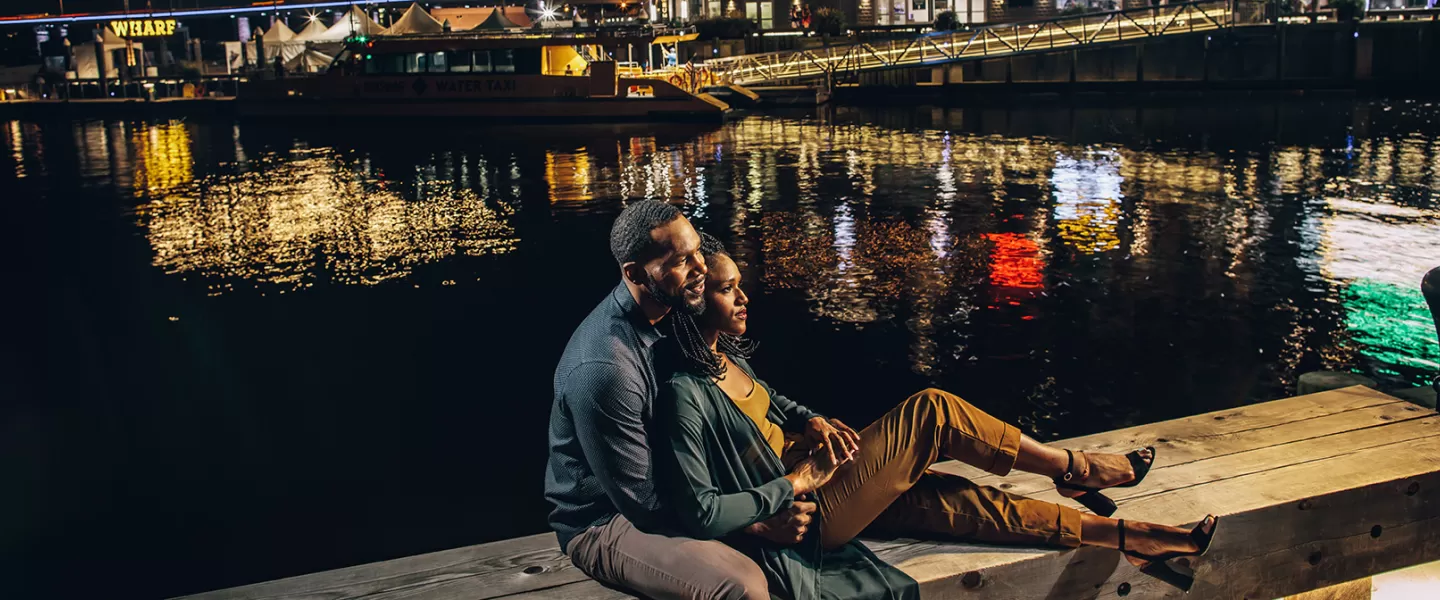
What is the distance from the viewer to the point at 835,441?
12.1 ft

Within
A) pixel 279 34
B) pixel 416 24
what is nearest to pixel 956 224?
pixel 416 24

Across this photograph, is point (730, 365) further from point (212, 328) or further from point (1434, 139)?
point (1434, 139)

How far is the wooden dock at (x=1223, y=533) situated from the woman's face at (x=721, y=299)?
860mm

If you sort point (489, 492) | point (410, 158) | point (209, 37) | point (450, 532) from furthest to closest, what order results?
1. point (209, 37)
2. point (410, 158)
3. point (489, 492)
4. point (450, 532)

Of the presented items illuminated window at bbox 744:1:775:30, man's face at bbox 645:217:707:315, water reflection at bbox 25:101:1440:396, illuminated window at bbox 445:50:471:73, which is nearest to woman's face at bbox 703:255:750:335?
man's face at bbox 645:217:707:315

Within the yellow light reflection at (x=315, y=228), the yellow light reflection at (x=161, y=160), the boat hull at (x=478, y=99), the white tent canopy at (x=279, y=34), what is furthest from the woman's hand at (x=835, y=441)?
the white tent canopy at (x=279, y=34)

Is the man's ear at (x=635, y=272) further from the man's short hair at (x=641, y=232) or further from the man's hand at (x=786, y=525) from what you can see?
the man's hand at (x=786, y=525)

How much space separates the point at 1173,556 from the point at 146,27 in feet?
341

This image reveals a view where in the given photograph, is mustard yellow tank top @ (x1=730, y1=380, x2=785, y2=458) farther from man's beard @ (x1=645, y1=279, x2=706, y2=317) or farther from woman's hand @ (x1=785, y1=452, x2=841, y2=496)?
man's beard @ (x1=645, y1=279, x2=706, y2=317)

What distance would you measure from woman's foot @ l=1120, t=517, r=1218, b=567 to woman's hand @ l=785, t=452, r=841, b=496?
0.98m

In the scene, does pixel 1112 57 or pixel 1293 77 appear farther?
pixel 1112 57

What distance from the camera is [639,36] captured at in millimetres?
37875

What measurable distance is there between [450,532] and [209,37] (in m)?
118

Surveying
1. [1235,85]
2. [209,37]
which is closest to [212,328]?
[1235,85]
